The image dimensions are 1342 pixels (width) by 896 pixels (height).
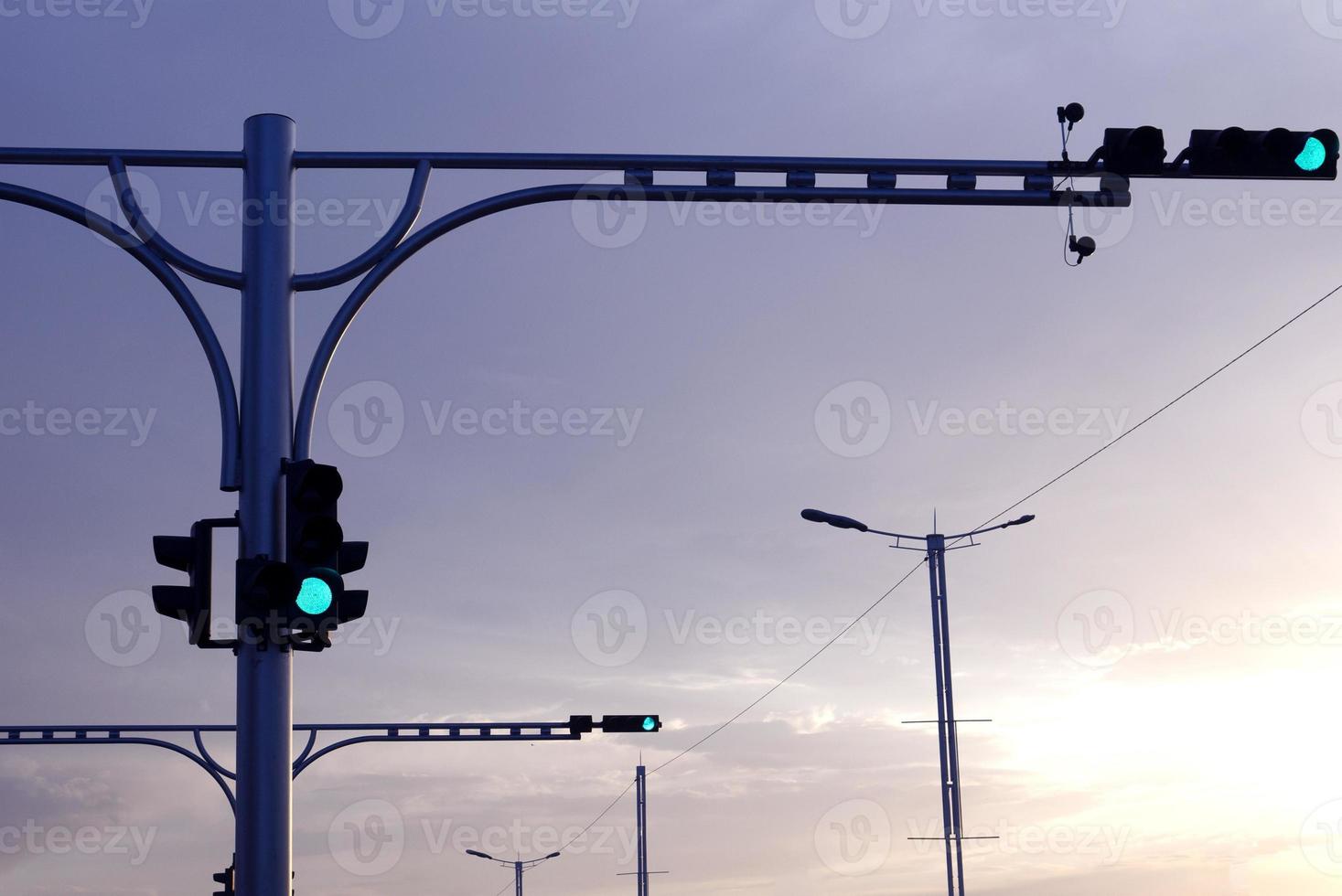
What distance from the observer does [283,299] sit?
994 cm

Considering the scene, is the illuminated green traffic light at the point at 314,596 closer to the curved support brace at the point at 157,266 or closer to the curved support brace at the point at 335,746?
the curved support brace at the point at 157,266

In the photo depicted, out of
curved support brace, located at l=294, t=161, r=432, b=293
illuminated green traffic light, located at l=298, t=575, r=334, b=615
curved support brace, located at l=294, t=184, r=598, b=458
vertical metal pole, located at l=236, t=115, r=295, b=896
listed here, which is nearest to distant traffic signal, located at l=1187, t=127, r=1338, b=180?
curved support brace, located at l=294, t=184, r=598, b=458

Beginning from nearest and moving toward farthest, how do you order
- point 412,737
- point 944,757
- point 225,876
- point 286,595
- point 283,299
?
1. point 286,595
2. point 283,299
3. point 225,876
4. point 944,757
5. point 412,737

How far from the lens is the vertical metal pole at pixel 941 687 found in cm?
2759

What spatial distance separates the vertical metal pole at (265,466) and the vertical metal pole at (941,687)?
65.5 feet

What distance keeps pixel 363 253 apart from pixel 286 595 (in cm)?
235

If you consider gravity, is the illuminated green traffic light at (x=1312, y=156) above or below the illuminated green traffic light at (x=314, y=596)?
above

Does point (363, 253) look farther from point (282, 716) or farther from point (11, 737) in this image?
point (11, 737)

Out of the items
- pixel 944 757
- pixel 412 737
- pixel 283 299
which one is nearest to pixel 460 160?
pixel 283 299

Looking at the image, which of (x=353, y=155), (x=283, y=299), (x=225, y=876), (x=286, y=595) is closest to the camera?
(x=286, y=595)

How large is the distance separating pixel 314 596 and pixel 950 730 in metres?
20.7

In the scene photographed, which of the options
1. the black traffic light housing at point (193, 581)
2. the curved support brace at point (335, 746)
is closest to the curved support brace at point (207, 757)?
the curved support brace at point (335, 746)

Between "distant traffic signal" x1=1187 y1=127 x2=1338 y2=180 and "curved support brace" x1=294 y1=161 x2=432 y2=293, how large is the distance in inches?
201

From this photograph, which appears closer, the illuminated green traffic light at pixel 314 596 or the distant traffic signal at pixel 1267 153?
the illuminated green traffic light at pixel 314 596
